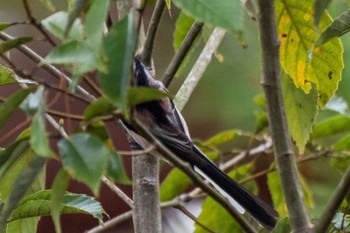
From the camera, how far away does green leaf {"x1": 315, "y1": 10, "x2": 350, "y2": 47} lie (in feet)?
3.01

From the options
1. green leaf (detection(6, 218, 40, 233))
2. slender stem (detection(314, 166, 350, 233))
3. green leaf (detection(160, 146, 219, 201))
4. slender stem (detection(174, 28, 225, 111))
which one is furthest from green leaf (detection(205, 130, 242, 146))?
slender stem (detection(314, 166, 350, 233))

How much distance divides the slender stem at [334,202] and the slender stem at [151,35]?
1.59 feet

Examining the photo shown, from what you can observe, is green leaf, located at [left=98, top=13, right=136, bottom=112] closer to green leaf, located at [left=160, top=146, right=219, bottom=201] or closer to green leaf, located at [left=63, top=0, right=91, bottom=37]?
green leaf, located at [left=63, top=0, right=91, bottom=37]

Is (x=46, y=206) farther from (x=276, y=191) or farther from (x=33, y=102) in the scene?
(x=276, y=191)

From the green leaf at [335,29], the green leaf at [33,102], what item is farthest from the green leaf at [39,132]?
the green leaf at [335,29]

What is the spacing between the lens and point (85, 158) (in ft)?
2.33

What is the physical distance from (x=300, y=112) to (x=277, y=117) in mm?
359

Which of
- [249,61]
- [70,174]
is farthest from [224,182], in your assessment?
[249,61]

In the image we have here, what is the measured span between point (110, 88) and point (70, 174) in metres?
0.13

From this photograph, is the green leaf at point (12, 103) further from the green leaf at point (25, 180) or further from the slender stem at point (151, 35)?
the slender stem at point (151, 35)

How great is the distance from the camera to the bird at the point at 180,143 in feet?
3.80

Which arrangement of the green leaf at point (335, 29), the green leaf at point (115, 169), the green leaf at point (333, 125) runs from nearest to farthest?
the green leaf at point (115, 169) → the green leaf at point (335, 29) → the green leaf at point (333, 125)

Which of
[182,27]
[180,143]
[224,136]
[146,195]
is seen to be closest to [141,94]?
[146,195]

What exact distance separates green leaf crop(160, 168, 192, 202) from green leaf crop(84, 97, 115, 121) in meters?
0.68
